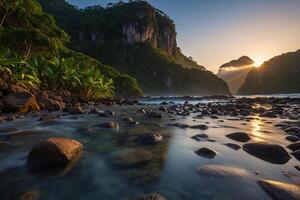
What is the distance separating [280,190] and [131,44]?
435 ft

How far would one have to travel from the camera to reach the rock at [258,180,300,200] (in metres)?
2.73

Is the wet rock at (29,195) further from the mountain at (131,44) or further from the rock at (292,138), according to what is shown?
the mountain at (131,44)

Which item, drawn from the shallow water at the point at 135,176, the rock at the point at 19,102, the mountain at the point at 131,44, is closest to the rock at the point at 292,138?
the shallow water at the point at 135,176

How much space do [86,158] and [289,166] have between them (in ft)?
11.0

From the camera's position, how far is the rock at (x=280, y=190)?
273 cm

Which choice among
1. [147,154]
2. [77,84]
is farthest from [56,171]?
[77,84]

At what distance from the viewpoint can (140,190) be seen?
2854 millimetres

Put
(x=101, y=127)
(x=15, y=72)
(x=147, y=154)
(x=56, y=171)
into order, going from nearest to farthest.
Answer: (x=56, y=171) < (x=147, y=154) < (x=101, y=127) < (x=15, y=72)

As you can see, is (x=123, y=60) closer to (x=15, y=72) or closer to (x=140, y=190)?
(x=15, y=72)

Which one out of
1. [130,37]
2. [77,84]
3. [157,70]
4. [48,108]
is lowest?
[48,108]

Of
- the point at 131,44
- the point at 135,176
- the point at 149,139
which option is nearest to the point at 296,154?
the point at 149,139

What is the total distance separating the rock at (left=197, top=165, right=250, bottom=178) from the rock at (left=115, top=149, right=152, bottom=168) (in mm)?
928

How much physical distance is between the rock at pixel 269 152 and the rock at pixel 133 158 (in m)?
2.06

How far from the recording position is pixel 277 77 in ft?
424
